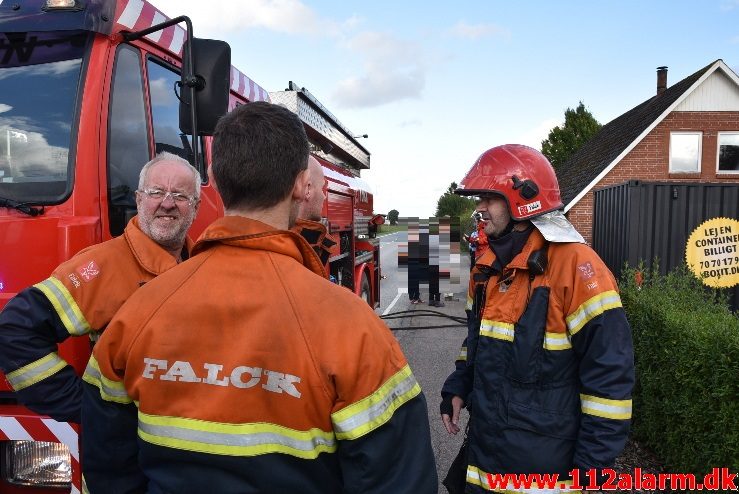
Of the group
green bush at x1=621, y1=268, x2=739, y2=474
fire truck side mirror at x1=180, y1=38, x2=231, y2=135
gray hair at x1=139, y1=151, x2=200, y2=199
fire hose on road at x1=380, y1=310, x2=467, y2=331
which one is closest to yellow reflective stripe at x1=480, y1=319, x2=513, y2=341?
gray hair at x1=139, y1=151, x2=200, y2=199

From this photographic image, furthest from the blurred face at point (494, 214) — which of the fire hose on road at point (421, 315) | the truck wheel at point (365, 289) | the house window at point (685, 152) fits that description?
the house window at point (685, 152)

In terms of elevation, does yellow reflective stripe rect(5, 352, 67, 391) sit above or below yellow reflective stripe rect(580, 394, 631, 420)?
above

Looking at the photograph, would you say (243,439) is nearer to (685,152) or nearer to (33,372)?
(33,372)

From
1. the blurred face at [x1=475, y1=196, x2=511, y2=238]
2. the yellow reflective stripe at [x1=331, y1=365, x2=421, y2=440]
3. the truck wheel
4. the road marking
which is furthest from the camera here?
the road marking

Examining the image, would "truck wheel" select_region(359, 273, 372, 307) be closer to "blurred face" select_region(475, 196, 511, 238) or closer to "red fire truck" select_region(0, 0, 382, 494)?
"red fire truck" select_region(0, 0, 382, 494)

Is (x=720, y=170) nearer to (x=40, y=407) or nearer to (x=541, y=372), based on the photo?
(x=541, y=372)

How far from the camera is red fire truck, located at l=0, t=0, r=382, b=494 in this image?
7.56 feet

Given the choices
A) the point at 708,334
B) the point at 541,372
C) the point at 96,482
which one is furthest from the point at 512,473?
the point at 708,334

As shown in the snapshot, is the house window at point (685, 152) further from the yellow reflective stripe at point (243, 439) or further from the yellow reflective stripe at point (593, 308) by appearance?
the yellow reflective stripe at point (243, 439)

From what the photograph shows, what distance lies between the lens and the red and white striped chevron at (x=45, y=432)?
2.31m

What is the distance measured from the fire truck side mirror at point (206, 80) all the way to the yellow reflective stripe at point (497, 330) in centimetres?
158

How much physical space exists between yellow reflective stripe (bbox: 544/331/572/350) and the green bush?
1.60 metres

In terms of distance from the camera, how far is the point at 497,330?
2125 millimetres

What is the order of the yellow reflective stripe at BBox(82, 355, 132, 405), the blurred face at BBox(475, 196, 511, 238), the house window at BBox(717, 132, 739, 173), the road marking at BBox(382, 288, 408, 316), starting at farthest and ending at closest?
the house window at BBox(717, 132, 739, 173) < the road marking at BBox(382, 288, 408, 316) < the blurred face at BBox(475, 196, 511, 238) < the yellow reflective stripe at BBox(82, 355, 132, 405)
